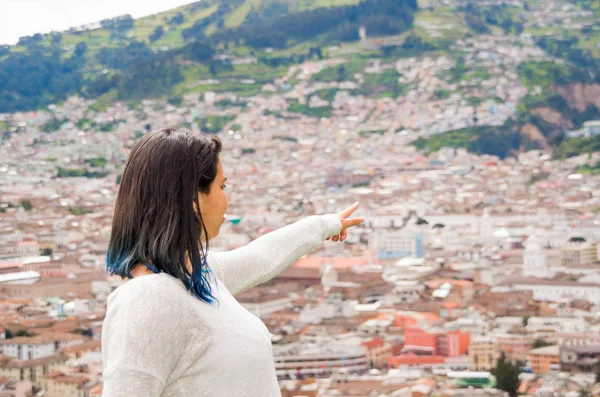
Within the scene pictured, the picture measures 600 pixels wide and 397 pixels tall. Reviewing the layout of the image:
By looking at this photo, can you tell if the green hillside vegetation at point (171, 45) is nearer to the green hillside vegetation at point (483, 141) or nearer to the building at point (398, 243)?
the green hillside vegetation at point (483, 141)

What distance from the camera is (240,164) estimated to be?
3556cm

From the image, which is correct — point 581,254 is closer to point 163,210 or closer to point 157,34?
point 163,210

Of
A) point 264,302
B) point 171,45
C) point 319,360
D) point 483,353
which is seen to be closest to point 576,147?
point 264,302

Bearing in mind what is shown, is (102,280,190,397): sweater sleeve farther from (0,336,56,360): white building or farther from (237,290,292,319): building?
(237,290,292,319): building

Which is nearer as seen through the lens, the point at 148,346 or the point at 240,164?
the point at 148,346

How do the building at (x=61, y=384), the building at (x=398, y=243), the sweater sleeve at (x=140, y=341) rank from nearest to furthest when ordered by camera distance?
the sweater sleeve at (x=140, y=341)
the building at (x=61, y=384)
the building at (x=398, y=243)

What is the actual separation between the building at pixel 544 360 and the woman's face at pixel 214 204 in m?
11.6

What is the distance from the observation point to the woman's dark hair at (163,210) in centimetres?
73

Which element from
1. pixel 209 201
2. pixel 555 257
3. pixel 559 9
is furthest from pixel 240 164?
pixel 209 201

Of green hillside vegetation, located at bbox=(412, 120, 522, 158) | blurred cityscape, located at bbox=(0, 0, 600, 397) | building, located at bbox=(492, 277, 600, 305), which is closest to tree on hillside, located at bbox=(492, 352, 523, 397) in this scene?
blurred cityscape, located at bbox=(0, 0, 600, 397)

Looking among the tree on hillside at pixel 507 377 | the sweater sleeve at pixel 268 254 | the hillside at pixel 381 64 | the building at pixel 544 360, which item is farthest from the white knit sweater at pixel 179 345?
the hillside at pixel 381 64

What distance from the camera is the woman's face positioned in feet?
2.56

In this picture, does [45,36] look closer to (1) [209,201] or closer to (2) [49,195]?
(2) [49,195]

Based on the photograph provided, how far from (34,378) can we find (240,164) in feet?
81.6
